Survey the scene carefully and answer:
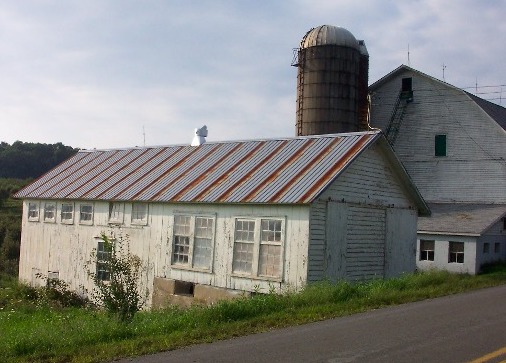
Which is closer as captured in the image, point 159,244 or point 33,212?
point 159,244

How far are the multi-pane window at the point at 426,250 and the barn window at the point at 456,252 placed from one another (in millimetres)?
951

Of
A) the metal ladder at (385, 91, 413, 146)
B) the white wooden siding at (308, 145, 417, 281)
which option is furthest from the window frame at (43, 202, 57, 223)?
the metal ladder at (385, 91, 413, 146)

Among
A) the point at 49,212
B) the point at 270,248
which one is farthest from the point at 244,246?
the point at 49,212

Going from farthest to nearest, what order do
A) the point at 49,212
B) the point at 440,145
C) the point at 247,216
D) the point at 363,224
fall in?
the point at 440,145, the point at 49,212, the point at 363,224, the point at 247,216

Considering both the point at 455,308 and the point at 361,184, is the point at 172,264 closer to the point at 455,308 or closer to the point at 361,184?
the point at 361,184

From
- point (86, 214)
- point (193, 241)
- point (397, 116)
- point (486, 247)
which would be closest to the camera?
point (193, 241)

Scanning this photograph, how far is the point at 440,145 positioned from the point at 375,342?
28.2 m

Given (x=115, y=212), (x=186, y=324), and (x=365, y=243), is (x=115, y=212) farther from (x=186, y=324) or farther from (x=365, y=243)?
(x=186, y=324)

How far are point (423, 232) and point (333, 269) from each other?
13331 millimetres

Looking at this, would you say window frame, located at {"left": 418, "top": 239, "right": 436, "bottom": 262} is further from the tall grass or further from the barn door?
the tall grass

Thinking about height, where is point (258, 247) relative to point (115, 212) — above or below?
below

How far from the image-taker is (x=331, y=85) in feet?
118

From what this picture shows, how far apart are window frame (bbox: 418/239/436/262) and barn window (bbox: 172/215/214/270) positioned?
14782 mm

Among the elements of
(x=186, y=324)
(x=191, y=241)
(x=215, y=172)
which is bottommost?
(x=186, y=324)
